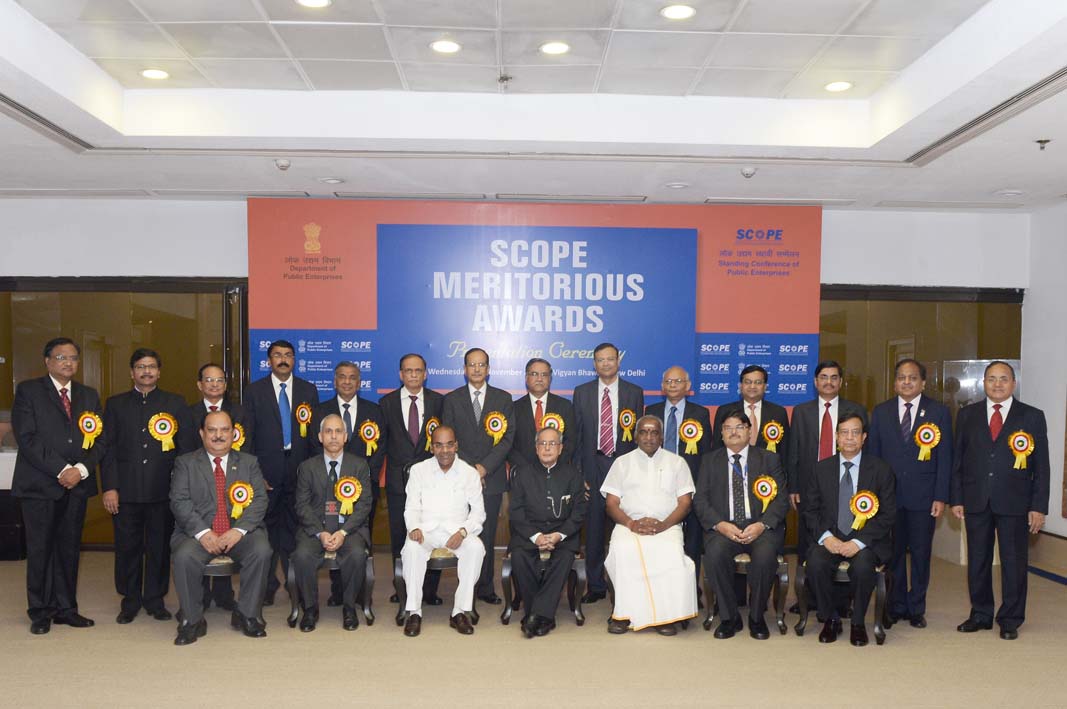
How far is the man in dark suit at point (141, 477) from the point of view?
5.33 metres

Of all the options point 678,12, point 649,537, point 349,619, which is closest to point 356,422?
point 349,619

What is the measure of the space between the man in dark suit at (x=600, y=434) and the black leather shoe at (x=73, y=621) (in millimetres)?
3036

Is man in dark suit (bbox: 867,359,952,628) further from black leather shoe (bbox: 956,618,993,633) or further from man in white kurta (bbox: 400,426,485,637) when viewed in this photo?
man in white kurta (bbox: 400,426,485,637)

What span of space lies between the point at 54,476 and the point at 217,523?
35.9 inches

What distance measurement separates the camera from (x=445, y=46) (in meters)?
4.68

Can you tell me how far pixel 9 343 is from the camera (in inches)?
295

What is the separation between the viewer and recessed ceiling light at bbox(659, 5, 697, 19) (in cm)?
415

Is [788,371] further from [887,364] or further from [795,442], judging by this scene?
[795,442]

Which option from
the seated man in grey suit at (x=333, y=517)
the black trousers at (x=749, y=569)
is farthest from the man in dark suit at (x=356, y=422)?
the black trousers at (x=749, y=569)

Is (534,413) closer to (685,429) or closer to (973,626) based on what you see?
(685,429)

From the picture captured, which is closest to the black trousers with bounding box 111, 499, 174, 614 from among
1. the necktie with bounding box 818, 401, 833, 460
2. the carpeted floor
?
the carpeted floor

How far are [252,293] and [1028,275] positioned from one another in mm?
6420

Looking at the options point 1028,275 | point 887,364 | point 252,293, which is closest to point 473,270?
point 252,293

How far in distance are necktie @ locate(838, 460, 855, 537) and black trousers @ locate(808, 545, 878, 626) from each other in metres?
0.16
